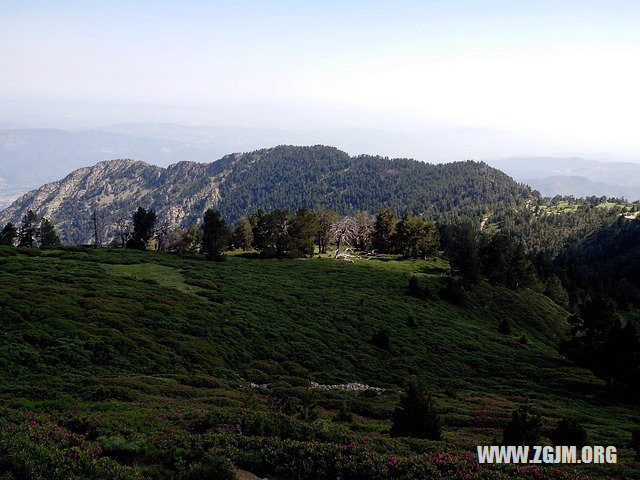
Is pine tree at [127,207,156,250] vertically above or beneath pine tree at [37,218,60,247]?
above

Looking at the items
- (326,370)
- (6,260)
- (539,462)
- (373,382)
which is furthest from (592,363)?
(6,260)

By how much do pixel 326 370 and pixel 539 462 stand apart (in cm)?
2251

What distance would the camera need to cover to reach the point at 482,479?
44.5 ft

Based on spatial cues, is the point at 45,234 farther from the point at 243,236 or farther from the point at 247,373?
the point at 247,373

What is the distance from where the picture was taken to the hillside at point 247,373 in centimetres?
1447

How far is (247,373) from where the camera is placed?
35.2 m

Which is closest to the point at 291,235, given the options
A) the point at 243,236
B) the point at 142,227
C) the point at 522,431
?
the point at 243,236

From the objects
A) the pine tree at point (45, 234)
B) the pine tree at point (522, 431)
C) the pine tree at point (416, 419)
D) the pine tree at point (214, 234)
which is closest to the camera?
the pine tree at point (522, 431)

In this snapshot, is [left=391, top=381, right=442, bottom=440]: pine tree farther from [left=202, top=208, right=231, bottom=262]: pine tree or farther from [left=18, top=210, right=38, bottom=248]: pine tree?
[left=18, top=210, right=38, bottom=248]: pine tree

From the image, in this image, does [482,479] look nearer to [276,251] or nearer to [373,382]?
[373,382]

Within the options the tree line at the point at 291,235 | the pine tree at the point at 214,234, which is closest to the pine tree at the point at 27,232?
the tree line at the point at 291,235

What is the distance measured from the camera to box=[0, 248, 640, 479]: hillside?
14469 millimetres

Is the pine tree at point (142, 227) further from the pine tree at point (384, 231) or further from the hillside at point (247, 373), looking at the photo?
the pine tree at point (384, 231)

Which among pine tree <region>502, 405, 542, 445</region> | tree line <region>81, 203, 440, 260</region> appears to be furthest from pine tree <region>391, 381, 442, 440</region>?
tree line <region>81, 203, 440, 260</region>
